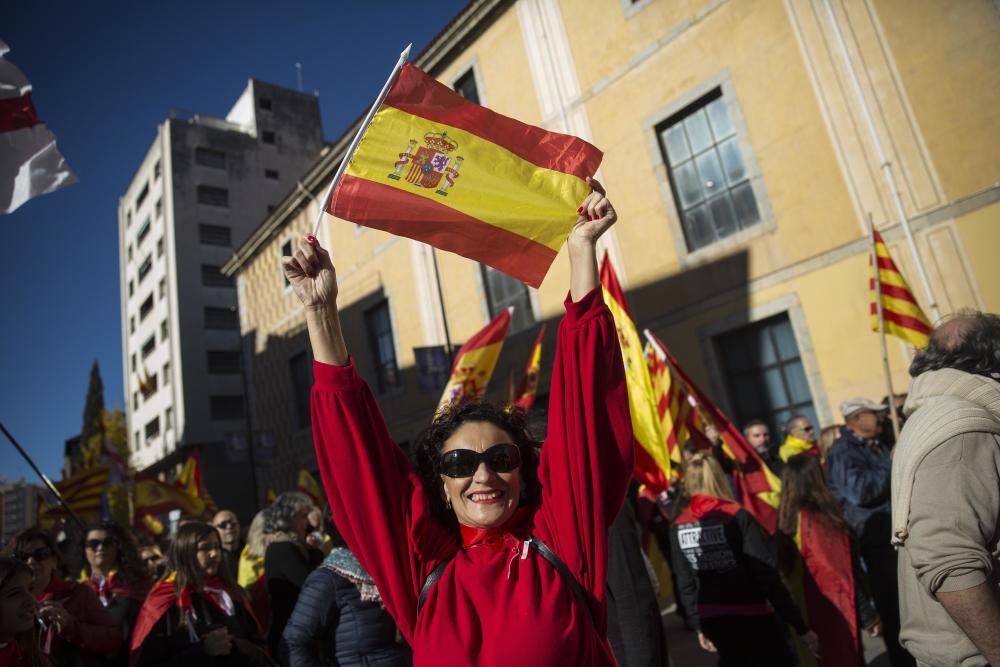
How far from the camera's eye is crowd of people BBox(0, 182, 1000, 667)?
1.67m

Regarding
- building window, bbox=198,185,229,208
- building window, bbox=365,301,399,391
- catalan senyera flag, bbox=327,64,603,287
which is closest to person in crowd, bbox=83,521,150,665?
catalan senyera flag, bbox=327,64,603,287

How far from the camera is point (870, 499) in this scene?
4.35 meters

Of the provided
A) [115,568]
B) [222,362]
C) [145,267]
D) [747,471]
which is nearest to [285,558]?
[115,568]

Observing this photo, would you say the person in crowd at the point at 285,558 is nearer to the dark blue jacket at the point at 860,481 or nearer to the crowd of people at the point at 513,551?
the crowd of people at the point at 513,551

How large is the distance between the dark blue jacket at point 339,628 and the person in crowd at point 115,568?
4.77 ft

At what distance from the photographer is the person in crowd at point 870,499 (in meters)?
4.02

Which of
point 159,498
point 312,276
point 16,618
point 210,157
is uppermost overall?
point 210,157

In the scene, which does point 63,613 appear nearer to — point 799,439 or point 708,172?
point 799,439

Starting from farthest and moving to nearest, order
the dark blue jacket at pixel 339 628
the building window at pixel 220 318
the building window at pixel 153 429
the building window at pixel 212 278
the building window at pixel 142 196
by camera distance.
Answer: the building window at pixel 142 196
the building window at pixel 153 429
the building window at pixel 212 278
the building window at pixel 220 318
the dark blue jacket at pixel 339 628

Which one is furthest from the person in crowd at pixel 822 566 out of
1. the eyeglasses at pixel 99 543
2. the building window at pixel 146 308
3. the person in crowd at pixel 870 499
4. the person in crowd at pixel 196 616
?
the building window at pixel 146 308

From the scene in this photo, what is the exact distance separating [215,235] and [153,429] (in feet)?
36.1

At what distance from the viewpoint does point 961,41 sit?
820 centimetres

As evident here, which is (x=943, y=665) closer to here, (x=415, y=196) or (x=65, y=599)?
(x=415, y=196)

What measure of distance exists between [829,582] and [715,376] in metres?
6.55
